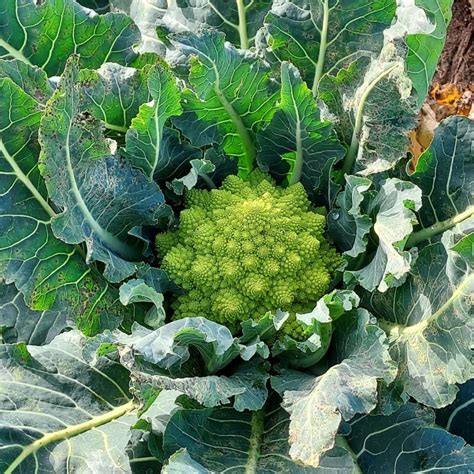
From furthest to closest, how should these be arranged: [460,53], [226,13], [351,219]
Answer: [460,53], [226,13], [351,219]

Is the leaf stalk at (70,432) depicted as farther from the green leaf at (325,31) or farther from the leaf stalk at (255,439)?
the green leaf at (325,31)

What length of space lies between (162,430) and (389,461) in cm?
50

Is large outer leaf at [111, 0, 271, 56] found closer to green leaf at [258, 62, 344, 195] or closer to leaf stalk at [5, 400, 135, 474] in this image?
green leaf at [258, 62, 344, 195]

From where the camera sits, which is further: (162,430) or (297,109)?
(297,109)

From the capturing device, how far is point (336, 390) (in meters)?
1.39

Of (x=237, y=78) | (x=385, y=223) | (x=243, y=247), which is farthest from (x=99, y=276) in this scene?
(x=385, y=223)

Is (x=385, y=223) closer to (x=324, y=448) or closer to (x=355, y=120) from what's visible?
(x=355, y=120)

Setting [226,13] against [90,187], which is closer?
[90,187]

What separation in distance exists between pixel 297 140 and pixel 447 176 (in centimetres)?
37

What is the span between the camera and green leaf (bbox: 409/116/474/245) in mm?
1632

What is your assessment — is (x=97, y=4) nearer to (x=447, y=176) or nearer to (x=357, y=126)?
(x=357, y=126)

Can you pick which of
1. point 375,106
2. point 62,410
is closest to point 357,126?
point 375,106

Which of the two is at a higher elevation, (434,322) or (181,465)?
(434,322)

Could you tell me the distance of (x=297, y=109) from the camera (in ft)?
5.43
